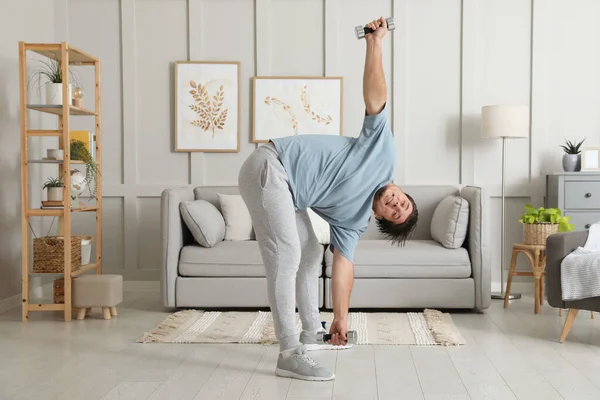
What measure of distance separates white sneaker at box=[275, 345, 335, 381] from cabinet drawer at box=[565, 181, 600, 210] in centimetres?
277

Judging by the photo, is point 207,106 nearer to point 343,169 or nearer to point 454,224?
→ point 454,224

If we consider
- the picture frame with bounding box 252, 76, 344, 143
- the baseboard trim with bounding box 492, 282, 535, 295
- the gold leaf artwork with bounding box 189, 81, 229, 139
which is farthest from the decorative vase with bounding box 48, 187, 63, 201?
the baseboard trim with bounding box 492, 282, 535, 295

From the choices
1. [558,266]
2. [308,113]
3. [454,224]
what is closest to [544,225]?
[454,224]

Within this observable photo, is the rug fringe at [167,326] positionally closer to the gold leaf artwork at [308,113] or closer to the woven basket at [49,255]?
the woven basket at [49,255]

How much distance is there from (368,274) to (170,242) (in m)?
1.28

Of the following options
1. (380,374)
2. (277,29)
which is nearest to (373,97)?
(380,374)

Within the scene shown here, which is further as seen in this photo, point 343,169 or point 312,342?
point 312,342

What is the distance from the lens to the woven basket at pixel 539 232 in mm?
4641

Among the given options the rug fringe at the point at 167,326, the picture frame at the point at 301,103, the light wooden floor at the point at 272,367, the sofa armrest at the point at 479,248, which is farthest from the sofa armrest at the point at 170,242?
the sofa armrest at the point at 479,248

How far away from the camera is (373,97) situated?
8.98 ft

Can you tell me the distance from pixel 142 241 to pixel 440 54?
8.91ft

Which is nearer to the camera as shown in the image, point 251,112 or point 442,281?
point 442,281

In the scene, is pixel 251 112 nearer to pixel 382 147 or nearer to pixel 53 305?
pixel 53 305

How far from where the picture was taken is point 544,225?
4.65m
